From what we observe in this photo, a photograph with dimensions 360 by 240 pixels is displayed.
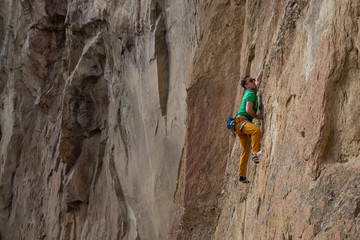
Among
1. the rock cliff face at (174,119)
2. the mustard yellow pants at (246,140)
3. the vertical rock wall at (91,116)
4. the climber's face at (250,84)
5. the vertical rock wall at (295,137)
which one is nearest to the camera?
the vertical rock wall at (295,137)

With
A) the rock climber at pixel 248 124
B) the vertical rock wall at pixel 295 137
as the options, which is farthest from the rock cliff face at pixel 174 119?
the rock climber at pixel 248 124

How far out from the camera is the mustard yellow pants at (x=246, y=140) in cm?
667

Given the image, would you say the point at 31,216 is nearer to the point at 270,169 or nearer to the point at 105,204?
the point at 105,204

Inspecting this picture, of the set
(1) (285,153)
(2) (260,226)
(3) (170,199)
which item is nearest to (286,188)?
(1) (285,153)

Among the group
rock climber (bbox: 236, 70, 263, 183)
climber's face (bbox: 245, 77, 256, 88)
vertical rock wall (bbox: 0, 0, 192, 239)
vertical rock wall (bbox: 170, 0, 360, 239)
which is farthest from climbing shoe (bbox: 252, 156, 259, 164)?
vertical rock wall (bbox: 0, 0, 192, 239)

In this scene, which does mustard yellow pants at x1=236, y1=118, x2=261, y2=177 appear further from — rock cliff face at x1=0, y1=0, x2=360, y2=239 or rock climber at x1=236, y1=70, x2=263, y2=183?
rock cliff face at x1=0, y1=0, x2=360, y2=239

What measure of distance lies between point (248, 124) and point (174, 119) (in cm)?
508

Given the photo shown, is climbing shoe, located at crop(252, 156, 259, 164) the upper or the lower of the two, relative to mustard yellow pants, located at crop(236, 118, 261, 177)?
lower

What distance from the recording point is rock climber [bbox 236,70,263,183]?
669 centimetres

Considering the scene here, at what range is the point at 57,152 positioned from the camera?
18906 millimetres

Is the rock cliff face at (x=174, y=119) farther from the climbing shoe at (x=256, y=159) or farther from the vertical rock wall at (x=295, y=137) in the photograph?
the climbing shoe at (x=256, y=159)

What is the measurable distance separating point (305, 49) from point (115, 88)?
1069 cm

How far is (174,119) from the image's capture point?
11.8m

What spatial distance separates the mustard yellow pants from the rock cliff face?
200 mm
